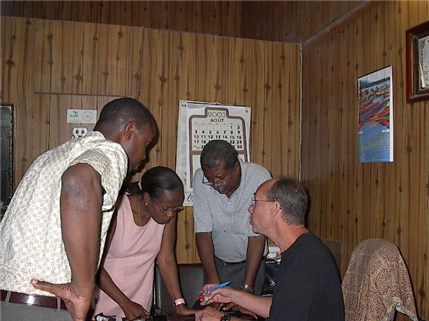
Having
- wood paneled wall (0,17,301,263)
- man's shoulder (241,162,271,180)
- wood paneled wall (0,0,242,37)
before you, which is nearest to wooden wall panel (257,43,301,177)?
wood paneled wall (0,17,301,263)

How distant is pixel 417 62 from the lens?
2230 mm

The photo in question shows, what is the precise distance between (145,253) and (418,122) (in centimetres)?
158

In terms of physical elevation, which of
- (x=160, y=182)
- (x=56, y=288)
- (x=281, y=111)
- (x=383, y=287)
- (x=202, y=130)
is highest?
(x=281, y=111)

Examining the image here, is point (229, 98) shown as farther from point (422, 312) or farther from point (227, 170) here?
point (422, 312)

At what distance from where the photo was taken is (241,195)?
2.64 metres

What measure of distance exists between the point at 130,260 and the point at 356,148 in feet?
5.00

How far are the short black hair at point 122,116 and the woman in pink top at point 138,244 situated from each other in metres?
0.72

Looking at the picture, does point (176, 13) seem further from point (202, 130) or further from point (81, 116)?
point (81, 116)

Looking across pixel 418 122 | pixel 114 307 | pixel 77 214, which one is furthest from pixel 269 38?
pixel 77 214

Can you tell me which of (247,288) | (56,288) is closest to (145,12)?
(247,288)

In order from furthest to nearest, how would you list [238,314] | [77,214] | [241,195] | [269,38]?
1. [269,38]
2. [241,195]
3. [238,314]
4. [77,214]

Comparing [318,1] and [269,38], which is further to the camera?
[269,38]

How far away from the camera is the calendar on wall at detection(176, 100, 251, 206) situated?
325 cm

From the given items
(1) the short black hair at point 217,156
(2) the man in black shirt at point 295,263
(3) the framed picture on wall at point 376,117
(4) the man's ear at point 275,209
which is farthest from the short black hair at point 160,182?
(3) the framed picture on wall at point 376,117
